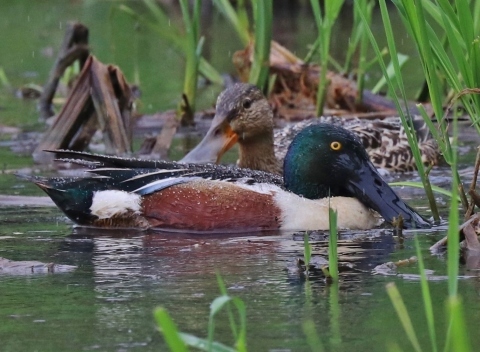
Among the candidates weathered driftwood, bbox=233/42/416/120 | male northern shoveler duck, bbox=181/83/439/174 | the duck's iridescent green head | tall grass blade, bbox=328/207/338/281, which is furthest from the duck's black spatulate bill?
weathered driftwood, bbox=233/42/416/120

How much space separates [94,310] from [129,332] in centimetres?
44

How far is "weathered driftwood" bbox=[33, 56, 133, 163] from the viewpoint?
973 centimetres

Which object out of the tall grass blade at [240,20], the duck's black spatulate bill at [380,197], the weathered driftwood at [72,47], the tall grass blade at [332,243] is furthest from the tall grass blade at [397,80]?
the weathered driftwood at [72,47]

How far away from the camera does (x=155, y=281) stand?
537cm

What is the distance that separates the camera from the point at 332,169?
281 inches

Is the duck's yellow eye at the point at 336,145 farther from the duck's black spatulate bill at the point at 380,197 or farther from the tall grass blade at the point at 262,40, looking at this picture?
the tall grass blade at the point at 262,40

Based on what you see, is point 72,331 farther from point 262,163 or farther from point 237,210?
point 262,163

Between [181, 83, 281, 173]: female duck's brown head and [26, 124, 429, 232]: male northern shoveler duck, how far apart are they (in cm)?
130

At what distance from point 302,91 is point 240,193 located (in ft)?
16.7

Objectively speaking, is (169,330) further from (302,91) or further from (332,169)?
(302,91)

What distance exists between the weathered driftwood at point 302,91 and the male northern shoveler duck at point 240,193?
13.9 ft

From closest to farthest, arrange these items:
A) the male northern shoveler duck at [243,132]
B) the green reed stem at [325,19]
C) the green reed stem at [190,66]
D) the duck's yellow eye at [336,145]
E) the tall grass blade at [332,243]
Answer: the tall grass blade at [332,243], the duck's yellow eye at [336,145], the green reed stem at [325,19], the male northern shoveler duck at [243,132], the green reed stem at [190,66]

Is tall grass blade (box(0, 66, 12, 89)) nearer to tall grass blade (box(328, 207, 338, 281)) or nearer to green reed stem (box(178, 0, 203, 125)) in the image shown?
green reed stem (box(178, 0, 203, 125))

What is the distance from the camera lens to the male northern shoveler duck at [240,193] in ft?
22.6
